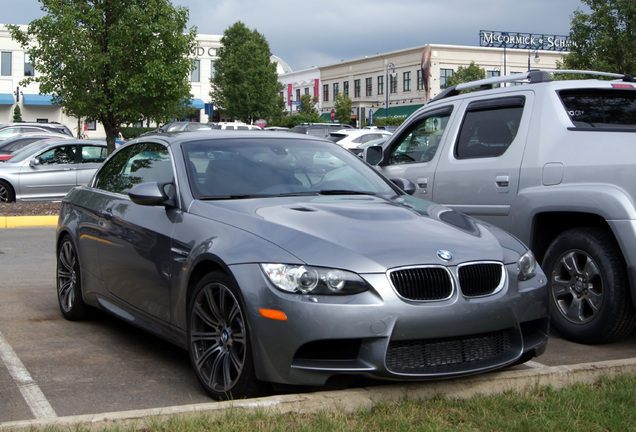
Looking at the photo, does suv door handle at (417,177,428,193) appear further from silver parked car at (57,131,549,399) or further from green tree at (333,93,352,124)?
green tree at (333,93,352,124)

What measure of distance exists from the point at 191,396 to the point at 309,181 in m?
1.63

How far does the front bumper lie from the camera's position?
3.79 meters

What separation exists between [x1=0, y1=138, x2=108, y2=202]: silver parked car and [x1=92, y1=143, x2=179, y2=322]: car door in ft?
38.1

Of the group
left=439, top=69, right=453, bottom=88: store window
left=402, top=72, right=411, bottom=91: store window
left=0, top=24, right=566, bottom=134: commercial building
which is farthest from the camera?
left=402, top=72, right=411, bottom=91: store window

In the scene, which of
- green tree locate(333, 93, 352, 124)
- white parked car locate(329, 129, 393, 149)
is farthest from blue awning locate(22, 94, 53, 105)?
white parked car locate(329, 129, 393, 149)

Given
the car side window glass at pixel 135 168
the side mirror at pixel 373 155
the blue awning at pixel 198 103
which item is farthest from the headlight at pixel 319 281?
the blue awning at pixel 198 103

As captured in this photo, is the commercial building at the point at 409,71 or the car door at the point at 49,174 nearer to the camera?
the car door at the point at 49,174

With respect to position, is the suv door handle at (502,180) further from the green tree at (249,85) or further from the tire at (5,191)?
the green tree at (249,85)

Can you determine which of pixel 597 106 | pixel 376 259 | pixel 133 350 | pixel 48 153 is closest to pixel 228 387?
pixel 376 259

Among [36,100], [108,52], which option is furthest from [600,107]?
[36,100]

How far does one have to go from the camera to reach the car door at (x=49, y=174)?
17.2 meters

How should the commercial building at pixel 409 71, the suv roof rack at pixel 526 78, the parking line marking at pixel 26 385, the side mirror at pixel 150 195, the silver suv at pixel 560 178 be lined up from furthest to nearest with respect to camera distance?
1. the commercial building at pixel 409 71
2. the suv roof rack at pixel 526 78
3. the silver suv at pixel 560 178
4. the side mirror at pixel 150 195
5. the parking line marking at pixel 26 385

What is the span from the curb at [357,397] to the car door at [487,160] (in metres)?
2.04

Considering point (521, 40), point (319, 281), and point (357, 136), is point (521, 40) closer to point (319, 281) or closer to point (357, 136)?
point (357, 136)
